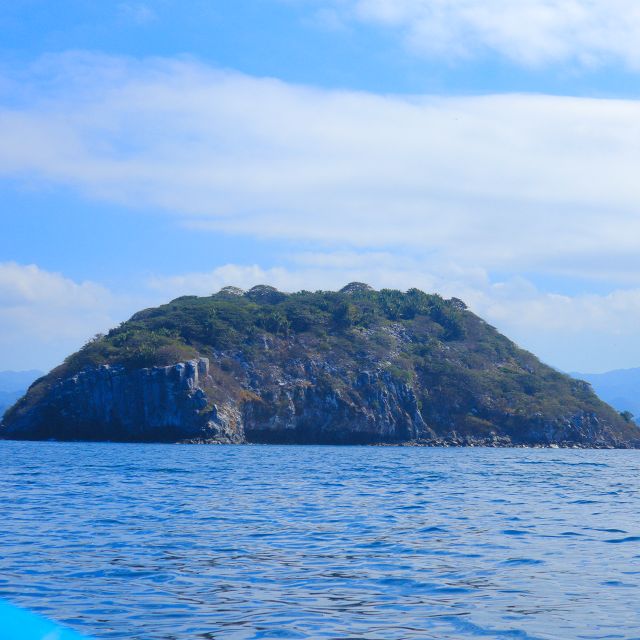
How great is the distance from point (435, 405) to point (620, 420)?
1287 inches

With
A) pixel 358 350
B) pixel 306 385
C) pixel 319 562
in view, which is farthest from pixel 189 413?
pixel 319 562

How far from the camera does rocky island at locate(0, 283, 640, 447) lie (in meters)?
110

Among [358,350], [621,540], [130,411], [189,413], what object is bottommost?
[621,540]

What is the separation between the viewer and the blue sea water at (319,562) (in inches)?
496

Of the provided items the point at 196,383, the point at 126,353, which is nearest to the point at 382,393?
the point at 196,383

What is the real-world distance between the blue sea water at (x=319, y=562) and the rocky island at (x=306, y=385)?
78048mm

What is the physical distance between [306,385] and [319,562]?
10500 cm

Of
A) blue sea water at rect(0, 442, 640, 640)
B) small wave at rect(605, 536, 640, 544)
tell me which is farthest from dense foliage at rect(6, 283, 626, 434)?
small wave at rect(605, 536, 640, 544)

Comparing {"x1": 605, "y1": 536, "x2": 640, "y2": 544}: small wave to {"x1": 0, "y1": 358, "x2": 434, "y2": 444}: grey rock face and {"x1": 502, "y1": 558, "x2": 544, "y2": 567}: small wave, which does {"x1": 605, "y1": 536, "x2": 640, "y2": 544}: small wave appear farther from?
{"x1": 0, "y1": 358, "x2": 434, "y2": 444}: grey rock face

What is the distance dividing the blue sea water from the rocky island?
256 feet

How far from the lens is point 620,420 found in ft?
458

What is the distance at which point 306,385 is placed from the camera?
12206 cm

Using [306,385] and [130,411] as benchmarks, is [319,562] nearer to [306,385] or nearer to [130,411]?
[130,411]

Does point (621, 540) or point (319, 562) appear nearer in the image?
point (319, 562)
